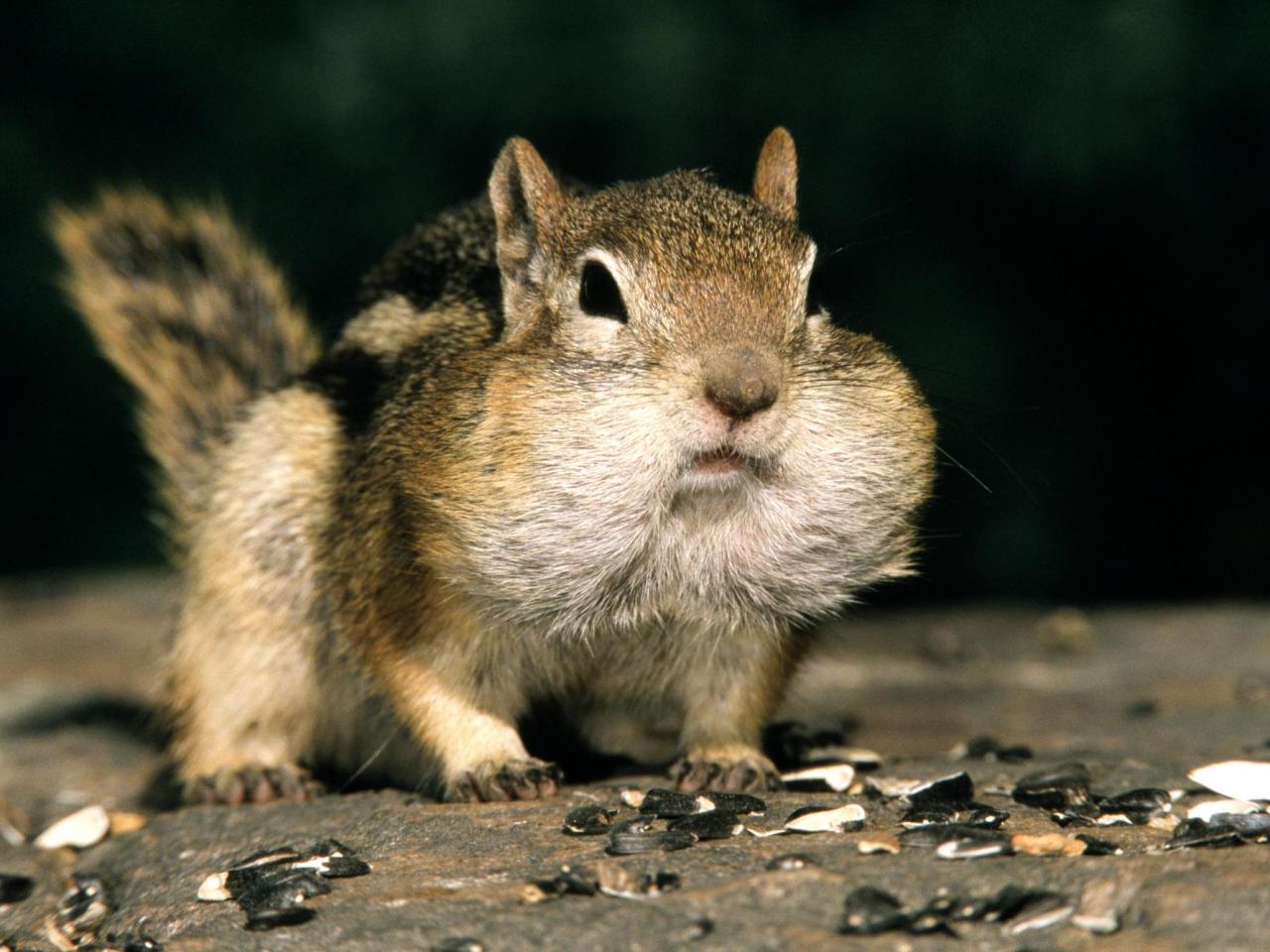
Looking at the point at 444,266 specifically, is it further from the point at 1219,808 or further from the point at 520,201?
the point at 1219,808

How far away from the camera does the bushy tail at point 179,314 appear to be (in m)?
4.88

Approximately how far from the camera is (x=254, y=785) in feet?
13.4

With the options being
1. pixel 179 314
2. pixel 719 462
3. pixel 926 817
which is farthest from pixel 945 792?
pixel 179 314

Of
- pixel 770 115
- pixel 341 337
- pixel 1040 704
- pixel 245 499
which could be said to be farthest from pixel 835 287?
pixel 245 499

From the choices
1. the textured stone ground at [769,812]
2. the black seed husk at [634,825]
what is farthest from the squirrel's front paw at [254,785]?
the black seed husk at [634,825]

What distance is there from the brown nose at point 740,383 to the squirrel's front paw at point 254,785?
1.81 metres

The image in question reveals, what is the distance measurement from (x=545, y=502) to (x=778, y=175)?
41.4 inches

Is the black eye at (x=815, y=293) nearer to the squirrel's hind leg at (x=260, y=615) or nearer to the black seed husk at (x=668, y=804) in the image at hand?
the black seed husk at (x=668, y=804)

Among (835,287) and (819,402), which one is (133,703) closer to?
(835,287)

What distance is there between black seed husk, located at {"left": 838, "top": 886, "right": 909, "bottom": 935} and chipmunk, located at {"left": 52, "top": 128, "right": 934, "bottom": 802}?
78 cm

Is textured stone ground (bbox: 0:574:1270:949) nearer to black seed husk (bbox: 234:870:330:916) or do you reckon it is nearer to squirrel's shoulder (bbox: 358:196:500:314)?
black seed husk (bbox: 234:870:330:916)

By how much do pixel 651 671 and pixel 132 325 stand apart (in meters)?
2.22

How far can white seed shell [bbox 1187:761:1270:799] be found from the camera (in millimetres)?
3373

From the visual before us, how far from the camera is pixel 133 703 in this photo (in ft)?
17.7
